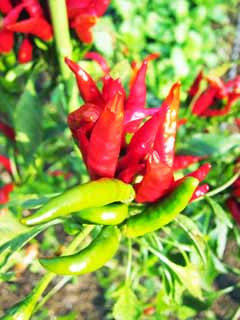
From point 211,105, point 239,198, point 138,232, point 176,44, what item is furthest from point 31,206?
point 176,44

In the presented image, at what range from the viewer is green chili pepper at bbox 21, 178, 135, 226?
749 millimetres

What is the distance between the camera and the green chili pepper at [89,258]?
2.49ft

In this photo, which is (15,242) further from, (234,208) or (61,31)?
(234,208)

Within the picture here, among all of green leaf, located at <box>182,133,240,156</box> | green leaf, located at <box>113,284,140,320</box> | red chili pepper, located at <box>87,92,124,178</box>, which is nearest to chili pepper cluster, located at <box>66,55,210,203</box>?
red chili pepper, located at <box>87,92,124,178</box>

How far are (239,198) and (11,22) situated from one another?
23.6 inches

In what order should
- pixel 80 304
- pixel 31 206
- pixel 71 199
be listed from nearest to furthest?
pixel 71 199
pixel 31 206
pixel 80 304

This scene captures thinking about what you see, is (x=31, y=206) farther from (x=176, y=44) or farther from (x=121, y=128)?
Result: (x=176, y=44)

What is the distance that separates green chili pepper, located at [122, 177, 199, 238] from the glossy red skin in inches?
0.7

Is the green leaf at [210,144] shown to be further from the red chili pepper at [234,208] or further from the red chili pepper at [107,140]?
the red chili pepper at [107,140]

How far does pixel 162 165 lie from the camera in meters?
0.89

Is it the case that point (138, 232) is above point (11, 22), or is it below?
below

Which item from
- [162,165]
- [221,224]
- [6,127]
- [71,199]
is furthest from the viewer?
[6,127]

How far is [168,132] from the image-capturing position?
876mm

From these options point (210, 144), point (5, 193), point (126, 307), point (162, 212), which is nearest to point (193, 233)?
point (162, 212)
